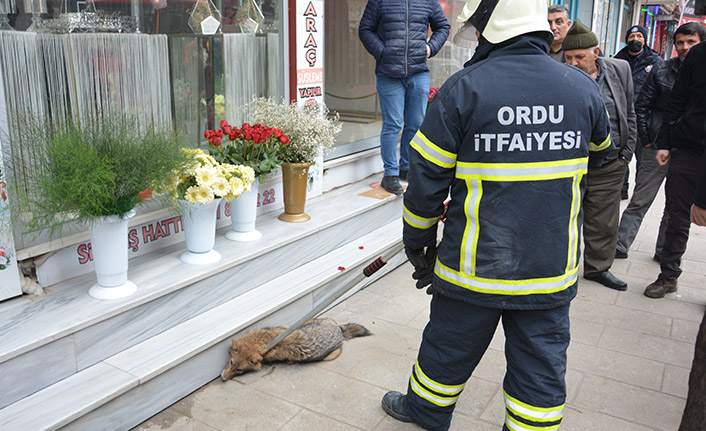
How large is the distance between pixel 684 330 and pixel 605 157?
1.34 metres

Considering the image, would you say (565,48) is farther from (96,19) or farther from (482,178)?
(96,19)

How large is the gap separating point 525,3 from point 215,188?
2146mm

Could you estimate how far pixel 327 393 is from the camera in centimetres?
346

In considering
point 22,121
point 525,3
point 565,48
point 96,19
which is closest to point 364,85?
point 565,48

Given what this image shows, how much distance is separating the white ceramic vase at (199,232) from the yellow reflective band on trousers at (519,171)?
1912mm

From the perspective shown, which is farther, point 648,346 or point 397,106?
point 397,106

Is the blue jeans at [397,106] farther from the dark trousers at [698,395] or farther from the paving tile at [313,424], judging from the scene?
the dark trousers at [698,395]

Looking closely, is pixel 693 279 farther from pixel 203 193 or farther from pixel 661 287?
pixel 203 193

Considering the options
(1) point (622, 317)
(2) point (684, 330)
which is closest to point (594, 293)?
(1) point (622, 317)

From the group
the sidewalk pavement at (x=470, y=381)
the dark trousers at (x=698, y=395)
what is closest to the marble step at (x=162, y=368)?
the sidewalk pavement at (x=470, y=381)

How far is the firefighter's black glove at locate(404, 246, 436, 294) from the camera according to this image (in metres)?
2.84

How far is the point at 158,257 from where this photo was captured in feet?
12.9

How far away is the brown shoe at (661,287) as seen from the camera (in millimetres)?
4875

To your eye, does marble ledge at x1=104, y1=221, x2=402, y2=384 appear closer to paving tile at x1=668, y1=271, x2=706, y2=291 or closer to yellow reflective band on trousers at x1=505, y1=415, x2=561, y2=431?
yellow reflective band on trousers at x1=505, y1=415, x2=561, y2=431
